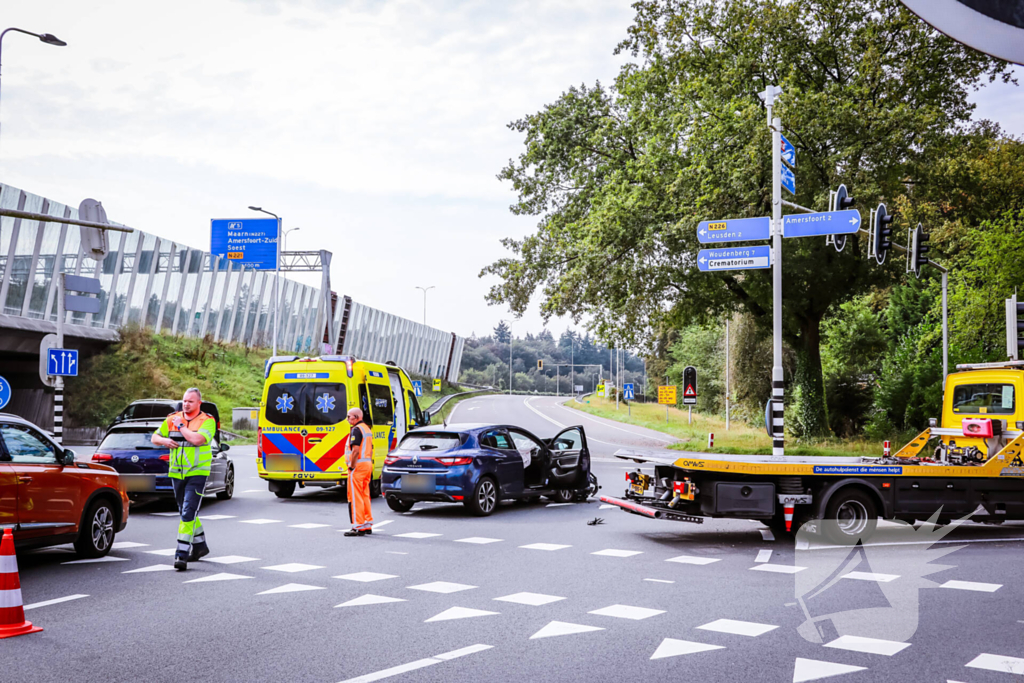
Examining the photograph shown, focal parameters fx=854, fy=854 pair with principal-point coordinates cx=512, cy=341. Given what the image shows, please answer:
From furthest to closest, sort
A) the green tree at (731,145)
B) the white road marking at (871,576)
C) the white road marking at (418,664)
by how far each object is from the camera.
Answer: the green tree at (731,145)
the white road marking at (871,576)
the white road marking at (418,664)

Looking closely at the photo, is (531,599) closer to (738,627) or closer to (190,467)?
(738,627)

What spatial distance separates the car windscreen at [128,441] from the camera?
Result: 1403 centimetres

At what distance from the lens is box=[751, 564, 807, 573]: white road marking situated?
29.7 feet

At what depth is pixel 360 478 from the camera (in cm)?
1162

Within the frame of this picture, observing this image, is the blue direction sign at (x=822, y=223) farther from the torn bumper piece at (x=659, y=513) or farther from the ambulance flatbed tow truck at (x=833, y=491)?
the torn bumper piece at (x=659, y=513)

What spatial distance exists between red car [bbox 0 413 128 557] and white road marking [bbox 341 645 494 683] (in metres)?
4.76

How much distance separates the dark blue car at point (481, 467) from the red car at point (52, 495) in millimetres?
4676

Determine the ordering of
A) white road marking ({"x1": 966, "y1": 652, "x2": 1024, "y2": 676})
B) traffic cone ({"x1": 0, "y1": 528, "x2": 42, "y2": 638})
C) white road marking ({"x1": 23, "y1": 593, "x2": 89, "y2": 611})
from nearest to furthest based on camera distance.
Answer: white road marking ({"x1": 966, "y1": 652, "x2": 1024, "y2": 676})
traffic cone ({"x1": 0, "y1": 528, "x2": 42, "y2": 638})
white road marking ({"x1": 23, "y1": 593, "x2": 89, "y2": 611})

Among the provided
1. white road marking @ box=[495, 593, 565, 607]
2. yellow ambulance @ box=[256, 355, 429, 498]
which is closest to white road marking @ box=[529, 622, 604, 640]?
white road marking @ box=[495, 593, 565, 607]

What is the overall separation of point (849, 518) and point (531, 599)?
17.0ft

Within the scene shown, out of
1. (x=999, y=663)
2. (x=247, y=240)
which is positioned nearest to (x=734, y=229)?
(x=999, y=663)

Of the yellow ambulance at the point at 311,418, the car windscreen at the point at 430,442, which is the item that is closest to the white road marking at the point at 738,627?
the car windscreen at the point at 430,442

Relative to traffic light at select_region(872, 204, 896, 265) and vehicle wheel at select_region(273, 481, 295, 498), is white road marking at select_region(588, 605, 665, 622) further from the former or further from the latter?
traffic light at select_region(872, 204, 896, 265)

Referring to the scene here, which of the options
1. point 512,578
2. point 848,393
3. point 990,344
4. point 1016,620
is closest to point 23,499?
point 512,578
